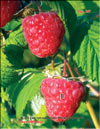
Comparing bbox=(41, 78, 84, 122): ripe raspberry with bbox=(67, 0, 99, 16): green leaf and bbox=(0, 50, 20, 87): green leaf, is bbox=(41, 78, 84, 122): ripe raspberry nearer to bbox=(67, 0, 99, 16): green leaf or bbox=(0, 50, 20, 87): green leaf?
bbox=(0, 50, 20, 87): green leaf

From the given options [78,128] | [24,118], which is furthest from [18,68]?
[78,128]

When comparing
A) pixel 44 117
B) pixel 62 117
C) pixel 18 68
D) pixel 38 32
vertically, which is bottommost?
pixel 44 117

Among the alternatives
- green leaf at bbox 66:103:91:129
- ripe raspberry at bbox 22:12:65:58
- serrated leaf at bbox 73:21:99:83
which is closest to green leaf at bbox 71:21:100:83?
serrated leaf at bbox 73:21:99:83

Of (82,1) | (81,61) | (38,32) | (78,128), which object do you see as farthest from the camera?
(78,128)

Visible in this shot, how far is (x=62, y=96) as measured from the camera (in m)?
0.79

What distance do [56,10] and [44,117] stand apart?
500 mm

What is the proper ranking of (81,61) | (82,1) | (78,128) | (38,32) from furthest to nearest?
(78,128) < (82,1) < (81,61) < (38,32)

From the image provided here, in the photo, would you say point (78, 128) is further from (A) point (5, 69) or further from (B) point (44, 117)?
(A) point (5, 69)

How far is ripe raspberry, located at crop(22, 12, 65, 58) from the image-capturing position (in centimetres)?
68

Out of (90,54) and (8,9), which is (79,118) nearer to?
(90,54)

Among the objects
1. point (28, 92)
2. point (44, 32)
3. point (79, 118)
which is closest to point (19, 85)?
point (28, 92)

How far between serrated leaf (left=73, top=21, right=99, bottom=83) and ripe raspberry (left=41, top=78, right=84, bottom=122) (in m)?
0.05

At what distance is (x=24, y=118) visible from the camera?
110cm

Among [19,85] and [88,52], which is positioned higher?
[88,52]
